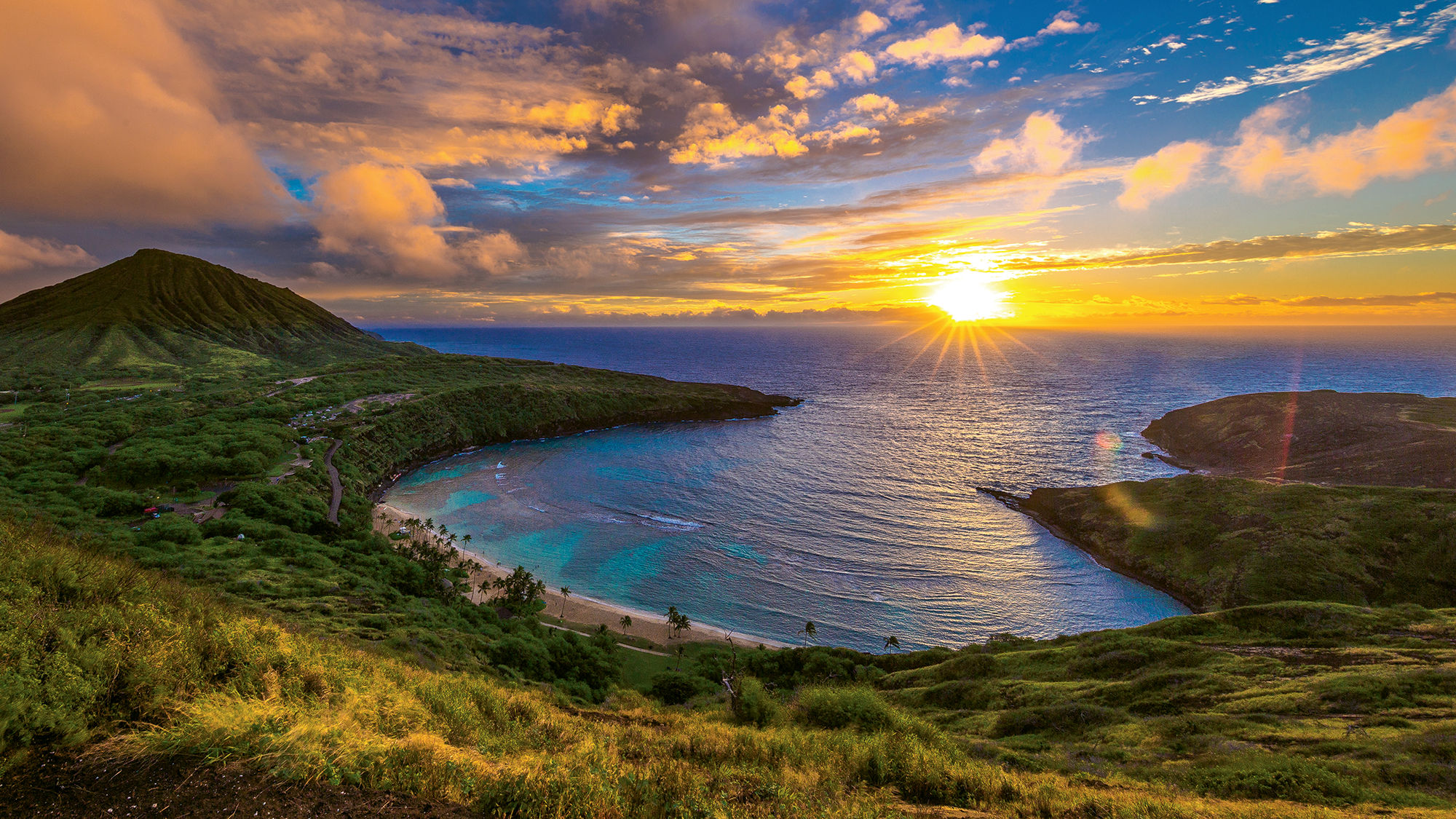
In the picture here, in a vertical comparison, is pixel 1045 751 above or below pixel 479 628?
above

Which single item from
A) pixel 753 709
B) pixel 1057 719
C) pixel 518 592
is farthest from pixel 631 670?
pixel 1057 719

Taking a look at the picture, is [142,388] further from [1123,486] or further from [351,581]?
[1123,486]

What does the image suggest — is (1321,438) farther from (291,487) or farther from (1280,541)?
(291,487)

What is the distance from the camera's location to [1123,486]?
66.4 meters

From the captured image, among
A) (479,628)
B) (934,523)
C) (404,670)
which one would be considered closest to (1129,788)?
(404,670)

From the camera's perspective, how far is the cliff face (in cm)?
6444

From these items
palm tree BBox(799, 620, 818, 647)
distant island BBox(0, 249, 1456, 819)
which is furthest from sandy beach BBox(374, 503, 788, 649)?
palm tree BBox(799, 620, 818, 647)

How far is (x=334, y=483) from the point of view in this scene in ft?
225

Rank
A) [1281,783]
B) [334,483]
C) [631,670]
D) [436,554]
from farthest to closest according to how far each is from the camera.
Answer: [334,483]
[436,554]
[631,670]
[1281,783]

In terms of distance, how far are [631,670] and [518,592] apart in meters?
15.8

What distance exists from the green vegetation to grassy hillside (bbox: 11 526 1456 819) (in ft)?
58.8

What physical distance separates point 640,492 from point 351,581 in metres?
45.9

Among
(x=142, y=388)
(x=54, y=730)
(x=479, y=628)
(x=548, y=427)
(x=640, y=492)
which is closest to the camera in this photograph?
(x=54, y=730)

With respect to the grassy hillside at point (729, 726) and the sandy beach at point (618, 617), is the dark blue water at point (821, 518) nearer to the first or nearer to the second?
the sandy beach at point (618, 617)
